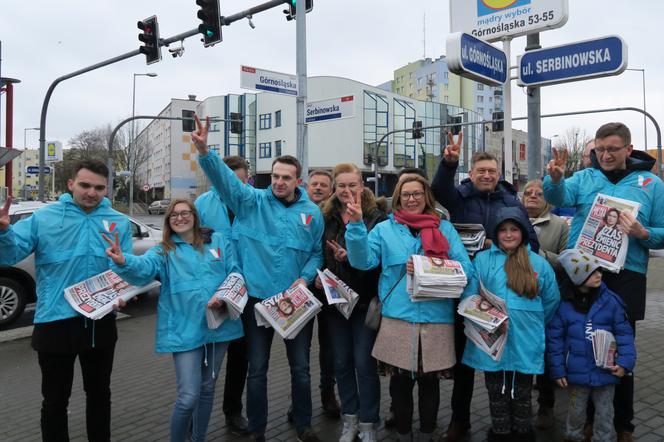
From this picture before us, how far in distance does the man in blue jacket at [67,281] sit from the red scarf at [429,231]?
76.0 inches

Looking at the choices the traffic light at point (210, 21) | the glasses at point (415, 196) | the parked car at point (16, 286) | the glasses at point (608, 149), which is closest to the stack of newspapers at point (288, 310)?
the glasses at point (415, 196)

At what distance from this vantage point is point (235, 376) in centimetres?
425

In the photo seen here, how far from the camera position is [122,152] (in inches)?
2314

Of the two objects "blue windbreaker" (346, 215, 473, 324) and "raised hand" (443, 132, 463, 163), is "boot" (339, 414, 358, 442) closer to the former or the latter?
"blue windbreaker" (346, 215, 473, 324)

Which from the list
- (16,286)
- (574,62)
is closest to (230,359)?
(574,62)

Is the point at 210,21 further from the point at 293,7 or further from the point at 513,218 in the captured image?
the point at 513,218

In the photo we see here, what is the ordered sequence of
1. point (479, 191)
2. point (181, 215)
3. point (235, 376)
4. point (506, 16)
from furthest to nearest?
point (506, 16), point (235, 376), point (479, 191), point (181, 215)

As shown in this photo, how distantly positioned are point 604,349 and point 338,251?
1.84 metres

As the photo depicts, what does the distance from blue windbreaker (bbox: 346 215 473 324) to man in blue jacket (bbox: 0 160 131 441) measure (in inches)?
62.8

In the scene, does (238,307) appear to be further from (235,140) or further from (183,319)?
(235,140)

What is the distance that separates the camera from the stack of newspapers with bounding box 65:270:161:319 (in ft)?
10.4

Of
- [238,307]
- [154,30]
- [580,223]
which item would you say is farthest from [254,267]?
[154,30]

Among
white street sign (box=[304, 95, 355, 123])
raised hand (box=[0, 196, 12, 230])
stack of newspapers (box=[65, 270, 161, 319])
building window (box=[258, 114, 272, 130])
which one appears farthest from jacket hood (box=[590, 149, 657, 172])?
building window (box=[258, 114, 272, 130])

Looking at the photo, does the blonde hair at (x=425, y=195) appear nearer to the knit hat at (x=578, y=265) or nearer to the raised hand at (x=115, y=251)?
the knit hat at (x=578, y=265)
